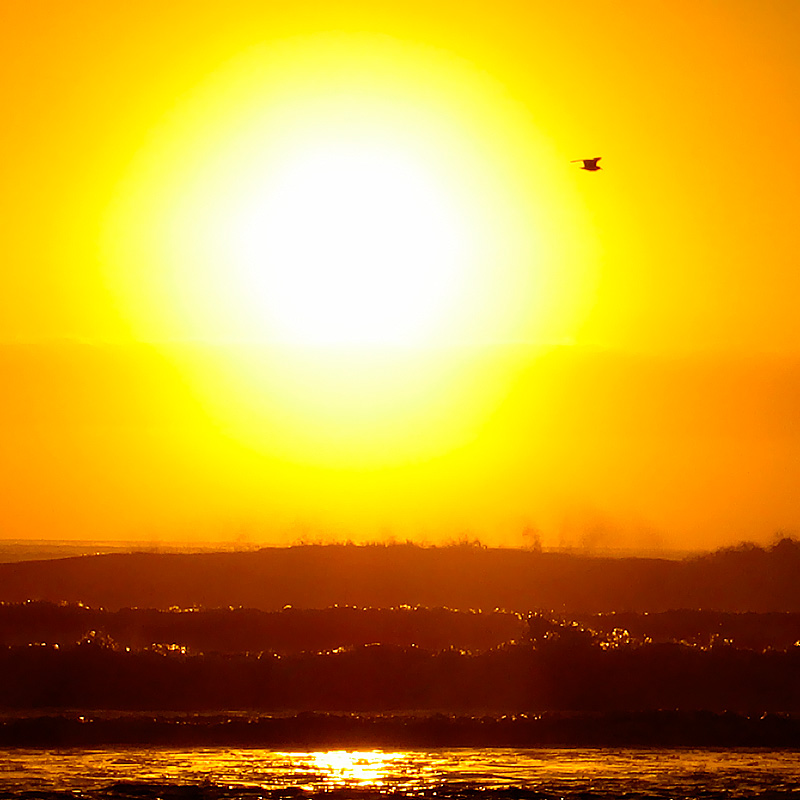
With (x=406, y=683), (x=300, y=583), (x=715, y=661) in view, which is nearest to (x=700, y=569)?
(x=300, y=583)

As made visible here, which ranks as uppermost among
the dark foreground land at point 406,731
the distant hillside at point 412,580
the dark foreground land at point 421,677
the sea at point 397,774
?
the distant hillside at point 412,580

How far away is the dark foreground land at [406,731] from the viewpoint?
62.2 ft

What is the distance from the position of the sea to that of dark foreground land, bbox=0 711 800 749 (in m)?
0.59

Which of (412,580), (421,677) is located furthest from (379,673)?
(412,580)

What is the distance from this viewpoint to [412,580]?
3978 cm

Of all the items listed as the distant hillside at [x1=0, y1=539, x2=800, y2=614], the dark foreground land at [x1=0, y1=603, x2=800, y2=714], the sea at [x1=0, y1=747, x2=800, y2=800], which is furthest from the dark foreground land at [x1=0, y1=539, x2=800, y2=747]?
the sea at [x1=0, y1=747, x2=800, y2=800]

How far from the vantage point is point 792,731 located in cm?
1989

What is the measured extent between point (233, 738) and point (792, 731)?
8374 millimetres

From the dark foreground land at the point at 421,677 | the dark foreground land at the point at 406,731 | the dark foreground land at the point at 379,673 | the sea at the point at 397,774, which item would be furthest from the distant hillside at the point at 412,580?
the sea at the point at 397,774

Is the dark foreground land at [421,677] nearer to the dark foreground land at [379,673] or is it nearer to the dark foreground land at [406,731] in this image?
the dark foreground land at [379,673]

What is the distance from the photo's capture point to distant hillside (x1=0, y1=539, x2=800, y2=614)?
126ft

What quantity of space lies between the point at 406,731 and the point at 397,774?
3.26m

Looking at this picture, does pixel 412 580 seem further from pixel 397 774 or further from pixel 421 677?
pixel 397 774

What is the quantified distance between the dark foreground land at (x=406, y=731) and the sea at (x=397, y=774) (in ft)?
1.93
